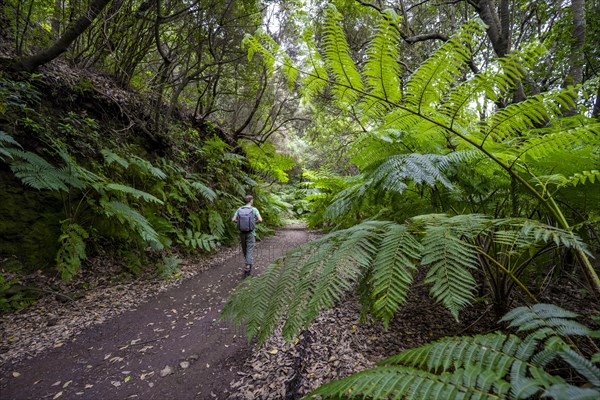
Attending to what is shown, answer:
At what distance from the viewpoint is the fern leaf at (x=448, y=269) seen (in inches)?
31.0

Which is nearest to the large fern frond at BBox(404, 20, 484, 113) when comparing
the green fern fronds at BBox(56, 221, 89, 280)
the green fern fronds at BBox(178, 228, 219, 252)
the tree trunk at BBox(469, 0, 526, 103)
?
the tree trunk at BBox(469, 0, 526, 103)

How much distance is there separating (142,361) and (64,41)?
13.8 feet

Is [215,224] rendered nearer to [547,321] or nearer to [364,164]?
[364,164]

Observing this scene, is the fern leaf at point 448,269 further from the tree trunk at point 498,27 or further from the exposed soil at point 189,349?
the tree trunk at point 498,27

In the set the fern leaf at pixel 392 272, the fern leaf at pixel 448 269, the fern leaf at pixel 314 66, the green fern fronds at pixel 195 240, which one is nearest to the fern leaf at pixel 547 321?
the fern leaf at pixel 448 269

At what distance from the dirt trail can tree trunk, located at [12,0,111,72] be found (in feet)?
12.3

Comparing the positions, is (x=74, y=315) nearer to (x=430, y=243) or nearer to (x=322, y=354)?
(x=322, y=354)

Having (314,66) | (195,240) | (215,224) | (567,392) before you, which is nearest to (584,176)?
(567,392)

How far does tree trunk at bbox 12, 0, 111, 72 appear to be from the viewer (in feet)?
10.8

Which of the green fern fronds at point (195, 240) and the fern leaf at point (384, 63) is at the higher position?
the fern leaf at point (384, 63)

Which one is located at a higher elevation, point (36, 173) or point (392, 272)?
point (36, 173)

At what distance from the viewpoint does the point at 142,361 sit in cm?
246

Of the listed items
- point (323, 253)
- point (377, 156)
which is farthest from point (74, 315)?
point (377, 156)

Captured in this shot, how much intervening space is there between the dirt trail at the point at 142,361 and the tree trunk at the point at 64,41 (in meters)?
3.74
